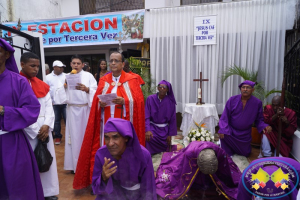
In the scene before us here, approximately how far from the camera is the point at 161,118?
15.7 ft

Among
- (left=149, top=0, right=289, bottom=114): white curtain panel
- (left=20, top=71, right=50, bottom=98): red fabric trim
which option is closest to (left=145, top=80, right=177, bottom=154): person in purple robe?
(left=149, top=0, right=289, bottom=114): white curtain panel

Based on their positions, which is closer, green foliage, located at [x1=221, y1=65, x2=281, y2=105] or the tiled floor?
the tiled floor

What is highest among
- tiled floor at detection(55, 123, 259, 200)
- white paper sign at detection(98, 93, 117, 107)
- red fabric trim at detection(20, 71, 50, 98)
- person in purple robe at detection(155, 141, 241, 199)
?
red fabric trim at detection(20, 71, 50, 98)

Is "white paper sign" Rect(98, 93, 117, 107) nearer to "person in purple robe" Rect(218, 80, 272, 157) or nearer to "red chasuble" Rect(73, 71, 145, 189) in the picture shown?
"red chasuble" Rect(73, 71, 145, 189)

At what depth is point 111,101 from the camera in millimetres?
3055

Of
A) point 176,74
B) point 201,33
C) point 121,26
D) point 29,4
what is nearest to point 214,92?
point 176,74

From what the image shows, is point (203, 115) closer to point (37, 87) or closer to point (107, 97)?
point (107, 97)

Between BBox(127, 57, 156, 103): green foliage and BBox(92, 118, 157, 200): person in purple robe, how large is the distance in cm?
433

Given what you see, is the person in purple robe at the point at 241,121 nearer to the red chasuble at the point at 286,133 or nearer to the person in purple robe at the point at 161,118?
the red chasuble at the point at 286,133

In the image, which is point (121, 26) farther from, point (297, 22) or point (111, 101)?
point (297, 22)

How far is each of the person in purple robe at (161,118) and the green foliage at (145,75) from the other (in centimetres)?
143

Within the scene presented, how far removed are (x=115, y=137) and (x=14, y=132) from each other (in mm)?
1178

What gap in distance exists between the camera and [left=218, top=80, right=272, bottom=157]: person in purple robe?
4.46 metres

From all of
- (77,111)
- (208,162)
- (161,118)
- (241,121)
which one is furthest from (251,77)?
(77,111)
